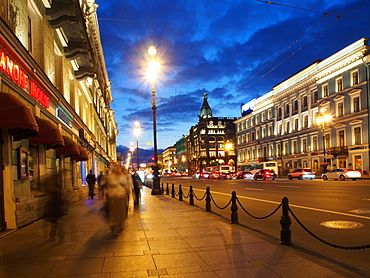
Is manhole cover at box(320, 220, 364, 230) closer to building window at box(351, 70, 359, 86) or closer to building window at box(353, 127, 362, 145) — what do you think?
building window at box(353, 127, 362, 145)

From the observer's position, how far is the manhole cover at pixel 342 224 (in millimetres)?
8605

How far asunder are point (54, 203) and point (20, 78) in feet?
13.7

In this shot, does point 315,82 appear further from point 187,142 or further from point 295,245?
point 187,142

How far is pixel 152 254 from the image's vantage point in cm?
625

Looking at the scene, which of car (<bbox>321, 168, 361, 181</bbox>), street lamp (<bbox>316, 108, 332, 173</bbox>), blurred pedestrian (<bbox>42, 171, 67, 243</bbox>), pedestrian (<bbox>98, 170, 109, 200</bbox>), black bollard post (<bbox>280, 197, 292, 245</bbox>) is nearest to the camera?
black bollard post (<bbox>280, 197, 292, 245</bbox>)

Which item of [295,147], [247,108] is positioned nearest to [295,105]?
[295,147]

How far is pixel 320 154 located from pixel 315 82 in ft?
37.0

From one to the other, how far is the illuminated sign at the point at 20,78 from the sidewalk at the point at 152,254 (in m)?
4.07

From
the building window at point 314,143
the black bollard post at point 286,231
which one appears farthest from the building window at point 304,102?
the black bollard post at point 286,231

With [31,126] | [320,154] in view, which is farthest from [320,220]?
[320,154]

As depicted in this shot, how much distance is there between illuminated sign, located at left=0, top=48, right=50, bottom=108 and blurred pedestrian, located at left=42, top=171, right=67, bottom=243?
3.05 metres

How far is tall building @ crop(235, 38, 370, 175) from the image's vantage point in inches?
1676

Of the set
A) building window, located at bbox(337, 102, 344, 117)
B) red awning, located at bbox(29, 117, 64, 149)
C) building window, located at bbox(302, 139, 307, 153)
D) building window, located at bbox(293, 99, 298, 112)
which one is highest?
building window, located at bbox(293, 99, 298, 112)

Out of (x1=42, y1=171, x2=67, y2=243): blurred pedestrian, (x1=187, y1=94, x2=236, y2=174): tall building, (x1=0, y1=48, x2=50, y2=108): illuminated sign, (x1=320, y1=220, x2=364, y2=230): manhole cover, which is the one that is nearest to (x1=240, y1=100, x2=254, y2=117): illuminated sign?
(x1=187, y1=94, x2=236, y2=174): tall building
